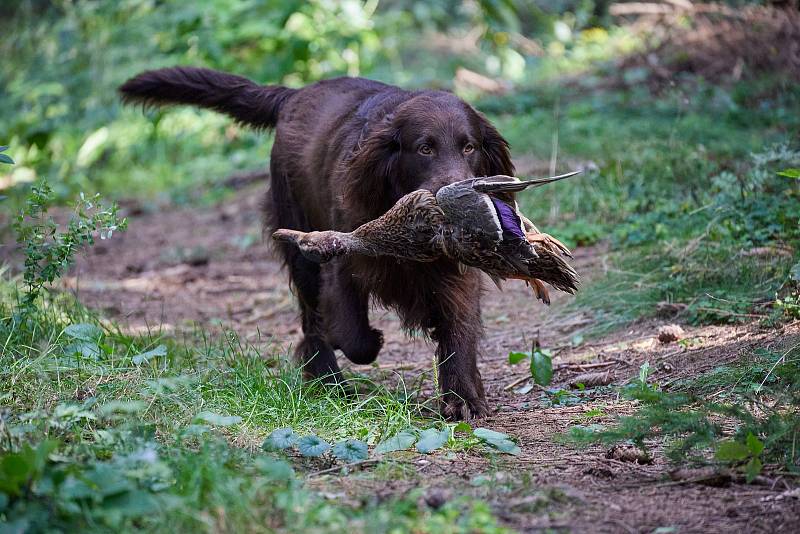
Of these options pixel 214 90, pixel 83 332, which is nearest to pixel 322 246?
pixel 83 332

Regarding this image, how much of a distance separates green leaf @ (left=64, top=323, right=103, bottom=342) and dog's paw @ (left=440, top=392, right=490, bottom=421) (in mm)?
1478

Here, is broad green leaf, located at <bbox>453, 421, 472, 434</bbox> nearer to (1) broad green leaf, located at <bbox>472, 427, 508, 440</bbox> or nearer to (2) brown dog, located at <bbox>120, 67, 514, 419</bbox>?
(1) broad green leaf, located at <bbox>472, 427, 508, 440</bbox>

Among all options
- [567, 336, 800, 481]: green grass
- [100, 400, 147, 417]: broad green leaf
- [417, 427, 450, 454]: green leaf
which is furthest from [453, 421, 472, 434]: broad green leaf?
[100, 400, 147, 417]: broad green leaf

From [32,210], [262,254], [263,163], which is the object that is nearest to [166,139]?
[263,163]

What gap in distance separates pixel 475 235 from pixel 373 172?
2.68ft

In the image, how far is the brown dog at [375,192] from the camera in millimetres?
3557

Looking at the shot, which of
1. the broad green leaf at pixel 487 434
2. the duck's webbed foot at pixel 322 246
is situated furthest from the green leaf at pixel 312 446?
the duck's webbed foot at pixel 322 246

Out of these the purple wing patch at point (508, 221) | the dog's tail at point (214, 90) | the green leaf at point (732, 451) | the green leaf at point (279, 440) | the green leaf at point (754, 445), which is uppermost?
the dog's tail at point (214, 90)

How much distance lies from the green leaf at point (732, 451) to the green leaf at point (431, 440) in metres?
0.89

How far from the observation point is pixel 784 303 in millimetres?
3887

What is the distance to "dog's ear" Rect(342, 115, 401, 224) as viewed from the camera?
11.8 feet

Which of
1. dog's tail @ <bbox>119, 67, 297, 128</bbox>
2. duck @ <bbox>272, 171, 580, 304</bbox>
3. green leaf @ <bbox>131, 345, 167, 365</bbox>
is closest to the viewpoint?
duck @ <bbox>272, 171, 580, 304</bbox>

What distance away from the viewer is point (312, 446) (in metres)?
2.84

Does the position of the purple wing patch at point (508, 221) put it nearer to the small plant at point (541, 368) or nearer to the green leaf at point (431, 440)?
the green leaf at point (431, 440)
